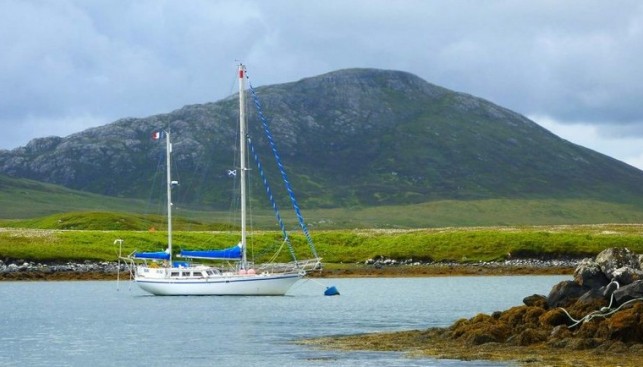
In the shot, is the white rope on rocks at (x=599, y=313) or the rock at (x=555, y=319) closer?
the white rope on rocks at (x=599, y=313)

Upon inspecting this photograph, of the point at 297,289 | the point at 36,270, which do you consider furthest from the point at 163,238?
the point at 297,289

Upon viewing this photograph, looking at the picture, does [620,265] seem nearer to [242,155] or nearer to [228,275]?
[242,155]

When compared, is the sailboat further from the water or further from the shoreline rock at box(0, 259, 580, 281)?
the shoreline rock at box(0, 259, 580, 281)

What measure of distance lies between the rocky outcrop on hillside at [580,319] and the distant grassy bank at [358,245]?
221 ft

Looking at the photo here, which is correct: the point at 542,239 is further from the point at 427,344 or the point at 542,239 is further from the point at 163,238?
the point at 427,344

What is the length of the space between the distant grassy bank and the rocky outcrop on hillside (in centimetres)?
6729

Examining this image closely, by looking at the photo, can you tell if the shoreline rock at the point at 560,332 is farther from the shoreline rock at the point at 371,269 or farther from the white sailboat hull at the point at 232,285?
the shoreline rock at the point at 371,269

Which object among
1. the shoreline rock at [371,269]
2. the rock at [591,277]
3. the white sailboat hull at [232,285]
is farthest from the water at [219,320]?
the rock at [591,277]

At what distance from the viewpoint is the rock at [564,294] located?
1900 inches

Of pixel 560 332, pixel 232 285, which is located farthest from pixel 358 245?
pixel 560 332

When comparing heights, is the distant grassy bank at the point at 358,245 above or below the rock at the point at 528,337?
above

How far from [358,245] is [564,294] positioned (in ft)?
284

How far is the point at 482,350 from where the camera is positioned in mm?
41406

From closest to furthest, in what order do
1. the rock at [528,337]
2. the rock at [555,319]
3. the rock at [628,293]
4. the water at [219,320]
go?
the rock at [528,337], the rock at [555,319], the water at [219,320], the rock at [628,293]
